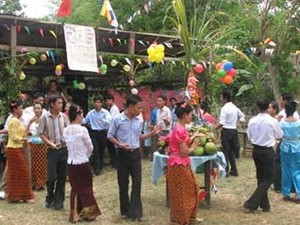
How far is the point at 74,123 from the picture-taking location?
19.4ft

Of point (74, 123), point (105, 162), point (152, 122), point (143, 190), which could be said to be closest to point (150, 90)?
point (152, 122)

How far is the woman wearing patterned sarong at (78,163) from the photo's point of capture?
584 centimetres

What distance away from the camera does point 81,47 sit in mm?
9734

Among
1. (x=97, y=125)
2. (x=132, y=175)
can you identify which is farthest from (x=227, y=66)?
(x=132, y=175)

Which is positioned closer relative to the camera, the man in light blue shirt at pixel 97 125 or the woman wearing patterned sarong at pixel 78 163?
the woman wearing patterned sarong at pixel 78 163

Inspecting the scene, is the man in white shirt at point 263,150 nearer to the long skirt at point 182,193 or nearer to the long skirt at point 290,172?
the long skirt at point 290,172

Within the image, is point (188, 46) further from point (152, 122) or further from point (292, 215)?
point (152, 122)

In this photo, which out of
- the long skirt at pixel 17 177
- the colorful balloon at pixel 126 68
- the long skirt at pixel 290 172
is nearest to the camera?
the long skirt at pixel 17 177

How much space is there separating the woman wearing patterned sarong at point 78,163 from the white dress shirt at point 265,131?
235cm

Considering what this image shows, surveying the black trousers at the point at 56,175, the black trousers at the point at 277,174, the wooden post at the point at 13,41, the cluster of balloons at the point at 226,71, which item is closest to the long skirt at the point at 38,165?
the black trousers at the point at 56,175

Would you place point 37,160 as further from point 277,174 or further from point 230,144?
point 277,174

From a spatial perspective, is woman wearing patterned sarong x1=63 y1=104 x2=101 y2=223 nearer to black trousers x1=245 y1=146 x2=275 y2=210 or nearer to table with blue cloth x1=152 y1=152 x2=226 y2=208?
table with blue cloth x1=152 y1=152 x2=226 y2=208

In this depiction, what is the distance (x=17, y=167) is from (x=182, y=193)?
2777 mm

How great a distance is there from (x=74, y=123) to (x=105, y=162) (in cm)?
536
